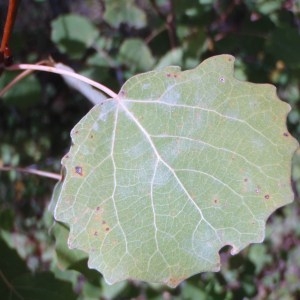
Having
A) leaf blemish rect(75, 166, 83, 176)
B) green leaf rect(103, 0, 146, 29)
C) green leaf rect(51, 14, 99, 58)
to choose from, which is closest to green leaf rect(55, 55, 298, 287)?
leaf blemish rect(75, 166, 83, 176)

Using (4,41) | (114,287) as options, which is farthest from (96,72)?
(4,41)

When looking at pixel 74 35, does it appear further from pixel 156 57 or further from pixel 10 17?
pixel 10 17

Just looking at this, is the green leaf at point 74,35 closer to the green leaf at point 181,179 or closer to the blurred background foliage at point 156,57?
the blurred background foliage at point 156,57

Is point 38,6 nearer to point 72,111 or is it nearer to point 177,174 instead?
point 72,111

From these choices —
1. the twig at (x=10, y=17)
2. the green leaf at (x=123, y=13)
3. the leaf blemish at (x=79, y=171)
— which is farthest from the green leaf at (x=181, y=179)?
the green leaf at (x=123, y=13)

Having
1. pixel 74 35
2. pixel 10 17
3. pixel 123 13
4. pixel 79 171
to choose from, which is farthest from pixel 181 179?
pixel 74 35

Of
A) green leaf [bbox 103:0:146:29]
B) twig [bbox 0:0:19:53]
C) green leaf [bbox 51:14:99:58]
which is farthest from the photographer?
green leaf [bbox 51:14:99:58]

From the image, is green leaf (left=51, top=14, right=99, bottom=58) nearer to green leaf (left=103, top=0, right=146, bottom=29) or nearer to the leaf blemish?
green leaf (left=103, top=0, right=146, bottom=29)
